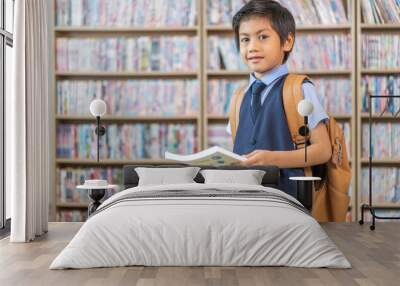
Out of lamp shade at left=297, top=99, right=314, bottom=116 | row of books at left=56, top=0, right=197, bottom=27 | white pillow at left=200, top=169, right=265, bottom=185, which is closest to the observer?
white pillow at left=200, top=169, right=265, bottom=185

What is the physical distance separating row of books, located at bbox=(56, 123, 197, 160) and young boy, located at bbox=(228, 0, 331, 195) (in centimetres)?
63

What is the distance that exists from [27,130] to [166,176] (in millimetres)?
1298

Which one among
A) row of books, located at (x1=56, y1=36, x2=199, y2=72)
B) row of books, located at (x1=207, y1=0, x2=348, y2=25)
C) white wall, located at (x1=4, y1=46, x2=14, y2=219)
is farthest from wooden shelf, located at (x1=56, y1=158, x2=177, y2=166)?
row of books, located at (x1=207, y1=0, x2=348, y2=25)

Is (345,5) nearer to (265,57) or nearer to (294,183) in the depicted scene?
(265,57)

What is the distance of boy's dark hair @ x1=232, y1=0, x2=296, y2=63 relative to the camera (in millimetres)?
6504

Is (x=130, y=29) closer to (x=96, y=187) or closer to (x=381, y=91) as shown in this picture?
(x=96, y=187)

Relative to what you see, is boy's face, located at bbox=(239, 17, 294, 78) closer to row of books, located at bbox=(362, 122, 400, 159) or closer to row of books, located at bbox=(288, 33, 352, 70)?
row of books, located at bbox=(288, 33, 352, 70)

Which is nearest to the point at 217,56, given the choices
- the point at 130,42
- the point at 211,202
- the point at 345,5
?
the point at 130,42

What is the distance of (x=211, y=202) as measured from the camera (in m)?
4.34

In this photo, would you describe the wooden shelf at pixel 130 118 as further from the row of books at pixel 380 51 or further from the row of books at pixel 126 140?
the row of books at pixel 380 51

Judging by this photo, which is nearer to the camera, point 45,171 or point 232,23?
point 45,171

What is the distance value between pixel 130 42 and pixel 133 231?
3.16 meters

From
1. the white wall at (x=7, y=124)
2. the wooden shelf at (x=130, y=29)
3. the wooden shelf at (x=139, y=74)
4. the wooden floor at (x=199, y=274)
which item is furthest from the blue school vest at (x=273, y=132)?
the white wall at (x=7, y=124)

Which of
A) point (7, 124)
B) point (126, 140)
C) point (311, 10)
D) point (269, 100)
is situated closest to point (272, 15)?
point (311, 10)
